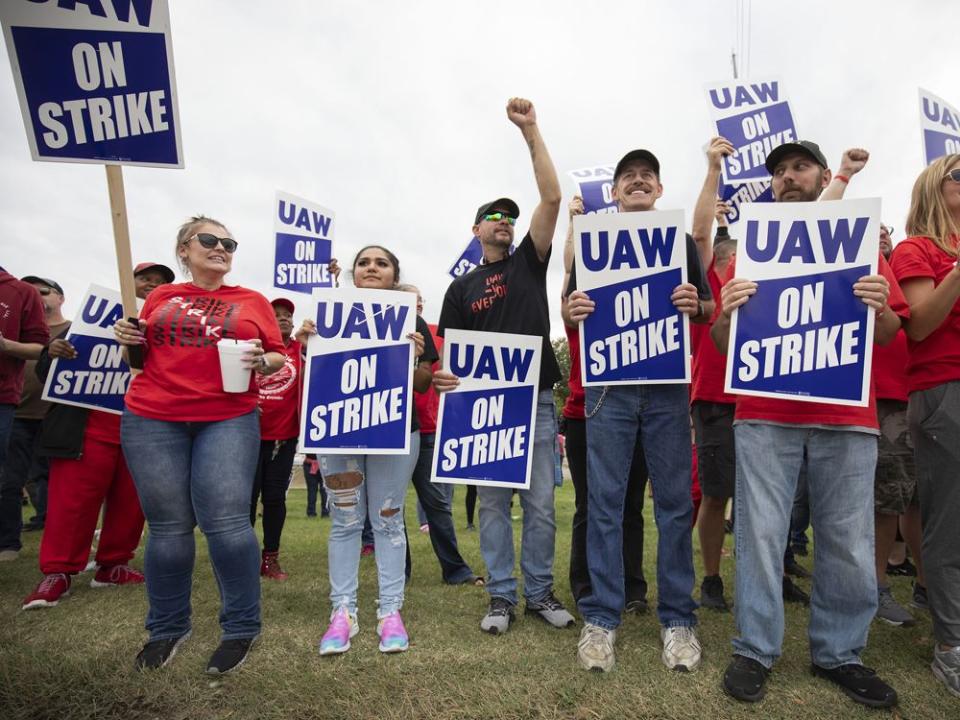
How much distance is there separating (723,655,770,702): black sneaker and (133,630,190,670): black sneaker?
2.65 metres

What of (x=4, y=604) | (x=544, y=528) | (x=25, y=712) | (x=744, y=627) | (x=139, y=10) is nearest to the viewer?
(x=25, y=712)

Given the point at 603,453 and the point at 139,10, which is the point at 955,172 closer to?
the point at 603,453

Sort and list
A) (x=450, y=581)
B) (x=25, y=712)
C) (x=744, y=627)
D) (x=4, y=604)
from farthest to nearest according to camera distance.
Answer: (x=450, y=581), (x=4, y=604), (x=744, y=627), (x=25, y=712)

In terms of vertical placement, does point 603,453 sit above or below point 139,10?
below

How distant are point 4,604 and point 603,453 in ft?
13.5

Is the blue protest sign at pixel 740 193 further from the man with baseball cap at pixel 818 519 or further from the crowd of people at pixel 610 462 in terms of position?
the man with baseball cap at pixel 818 519

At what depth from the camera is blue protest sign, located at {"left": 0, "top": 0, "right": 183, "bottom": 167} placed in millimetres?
2986

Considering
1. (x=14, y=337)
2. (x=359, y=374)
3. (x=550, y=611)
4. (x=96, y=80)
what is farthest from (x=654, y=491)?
(x=14, y=337)

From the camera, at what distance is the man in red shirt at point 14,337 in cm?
415

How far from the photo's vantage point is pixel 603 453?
9.86ft

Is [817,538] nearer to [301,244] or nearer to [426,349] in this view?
[426,349]

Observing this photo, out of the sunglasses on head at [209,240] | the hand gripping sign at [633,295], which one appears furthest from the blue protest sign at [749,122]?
the sunglasses on head at [209,240]

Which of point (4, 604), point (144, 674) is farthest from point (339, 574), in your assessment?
point (4, 604)

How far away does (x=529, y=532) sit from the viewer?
346cm
